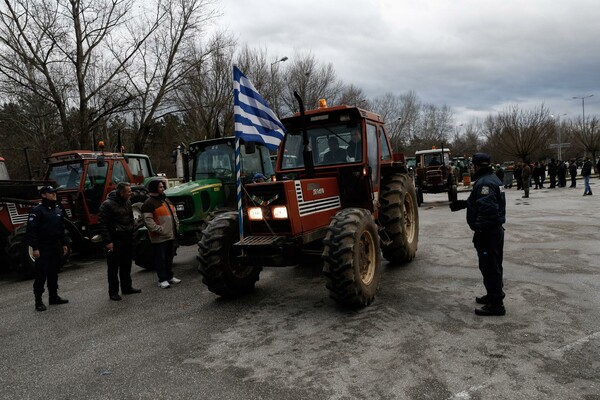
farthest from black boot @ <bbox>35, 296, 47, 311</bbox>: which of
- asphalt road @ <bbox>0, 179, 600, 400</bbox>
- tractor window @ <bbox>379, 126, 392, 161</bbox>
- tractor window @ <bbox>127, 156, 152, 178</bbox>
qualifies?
tractor window @ <bbox>379, 126, 392, 161</bbox>

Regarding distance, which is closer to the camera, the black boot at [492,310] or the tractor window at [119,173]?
the black boot at [492,310]

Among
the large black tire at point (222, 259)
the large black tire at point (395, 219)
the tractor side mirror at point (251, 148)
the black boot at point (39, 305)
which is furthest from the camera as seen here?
the large black tire at point (395, 219)

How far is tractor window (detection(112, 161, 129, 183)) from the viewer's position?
33.5ft

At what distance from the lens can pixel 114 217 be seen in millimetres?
6441

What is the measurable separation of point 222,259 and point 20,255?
195 inches

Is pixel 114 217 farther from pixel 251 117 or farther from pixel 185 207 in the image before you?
pixel 251 117

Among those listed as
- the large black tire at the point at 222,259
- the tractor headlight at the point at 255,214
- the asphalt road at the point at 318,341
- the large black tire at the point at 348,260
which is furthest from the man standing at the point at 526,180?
the tractor headlight at the point at 255,214

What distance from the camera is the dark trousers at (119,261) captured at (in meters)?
6.40

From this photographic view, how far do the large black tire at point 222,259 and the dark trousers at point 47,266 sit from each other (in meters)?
2.39

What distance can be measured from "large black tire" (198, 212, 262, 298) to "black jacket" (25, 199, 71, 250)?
239 centimetres

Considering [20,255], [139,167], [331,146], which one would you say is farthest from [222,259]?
[139,167]

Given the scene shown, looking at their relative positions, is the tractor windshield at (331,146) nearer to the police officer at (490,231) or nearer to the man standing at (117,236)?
the police officer at (490,231)

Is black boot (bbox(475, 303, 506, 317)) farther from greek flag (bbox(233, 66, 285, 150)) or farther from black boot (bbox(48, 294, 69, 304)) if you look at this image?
black boot (bbox(48, 294, 69, 304))

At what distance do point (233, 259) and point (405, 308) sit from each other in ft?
7.56
